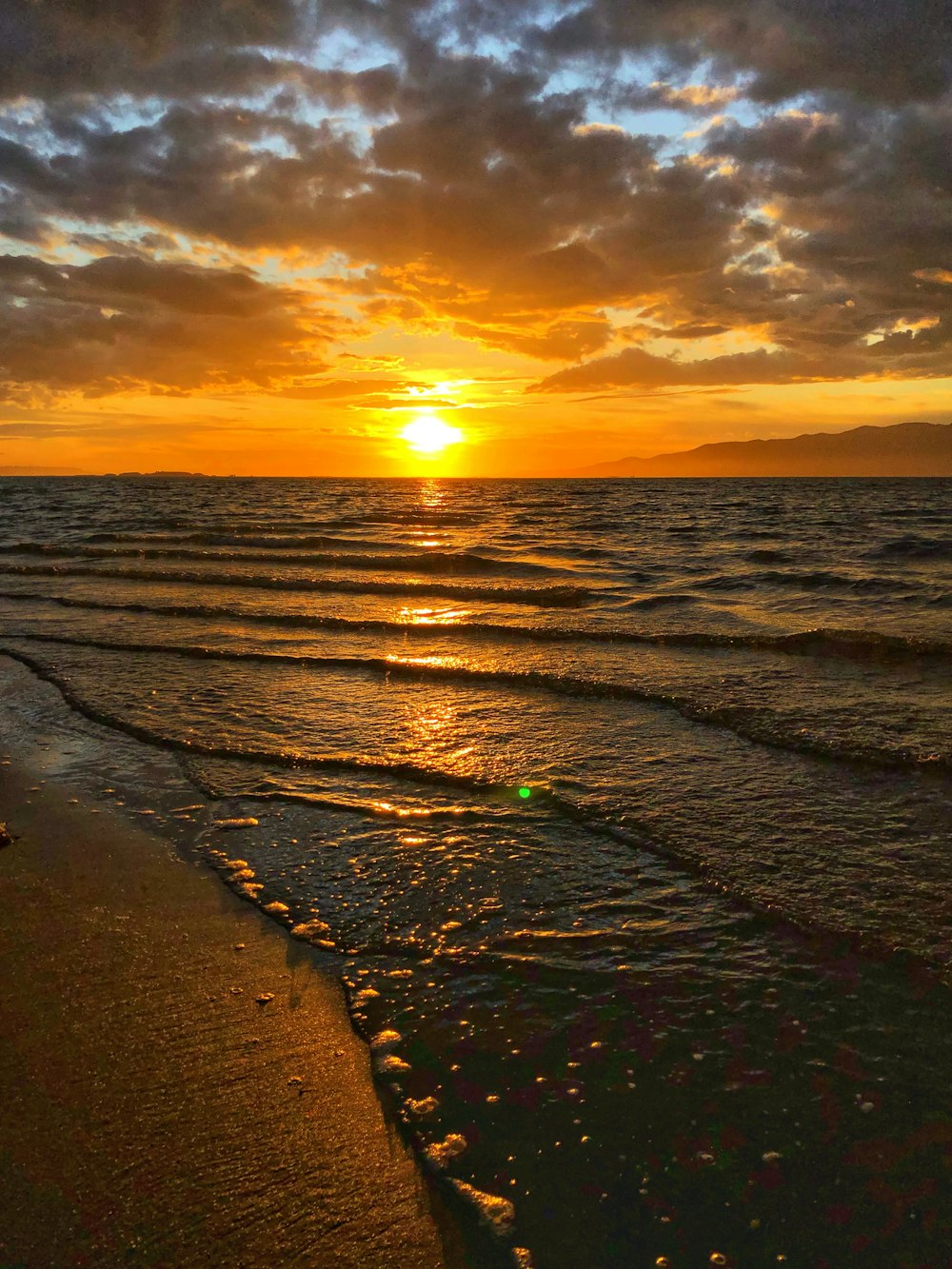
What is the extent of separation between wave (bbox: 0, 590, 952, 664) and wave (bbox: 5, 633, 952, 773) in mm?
2248

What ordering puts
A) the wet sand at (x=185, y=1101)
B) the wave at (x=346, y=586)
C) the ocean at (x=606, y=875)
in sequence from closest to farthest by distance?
the wet sand at (x=185, y=1101) → the ocean at (x=606, y=875) → the wave at (x=346, y=586)

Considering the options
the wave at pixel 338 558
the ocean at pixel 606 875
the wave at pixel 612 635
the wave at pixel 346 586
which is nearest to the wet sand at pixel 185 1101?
the ocean at pixel 606 875

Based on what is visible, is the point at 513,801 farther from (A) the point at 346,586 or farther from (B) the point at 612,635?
(A) the point at 346,586

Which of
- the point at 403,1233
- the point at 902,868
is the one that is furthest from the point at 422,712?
the point at 403,1233

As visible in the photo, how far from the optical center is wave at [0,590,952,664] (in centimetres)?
1109

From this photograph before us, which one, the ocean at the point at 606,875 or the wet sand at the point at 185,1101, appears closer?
the wet sand at the point at 185,1101

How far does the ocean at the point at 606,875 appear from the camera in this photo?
8.76 ft

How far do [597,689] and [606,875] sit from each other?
4.68 m

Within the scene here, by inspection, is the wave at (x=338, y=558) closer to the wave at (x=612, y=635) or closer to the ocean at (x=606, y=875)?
the wave at (x=612, y=635)

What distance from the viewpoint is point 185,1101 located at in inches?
118

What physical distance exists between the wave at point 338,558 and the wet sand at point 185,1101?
1707 centimetres

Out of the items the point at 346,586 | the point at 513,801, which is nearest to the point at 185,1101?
the point at 513,801

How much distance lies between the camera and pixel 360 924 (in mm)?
4328

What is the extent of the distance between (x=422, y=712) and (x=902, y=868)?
5086mm
